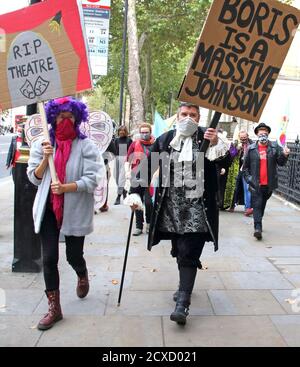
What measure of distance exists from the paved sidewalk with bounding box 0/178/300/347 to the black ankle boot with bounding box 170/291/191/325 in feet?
0.25

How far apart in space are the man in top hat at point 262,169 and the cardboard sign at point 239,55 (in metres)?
3.69

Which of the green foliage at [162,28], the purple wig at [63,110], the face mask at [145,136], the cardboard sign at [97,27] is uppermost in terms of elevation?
the green foliage at [162,28]

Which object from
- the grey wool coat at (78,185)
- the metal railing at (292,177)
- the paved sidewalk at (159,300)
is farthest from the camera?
the metal railing at (292,177)

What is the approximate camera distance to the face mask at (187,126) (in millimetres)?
4082

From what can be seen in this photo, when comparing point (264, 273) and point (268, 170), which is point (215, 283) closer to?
point (264, 273)

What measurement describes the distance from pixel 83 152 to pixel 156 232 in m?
0.93

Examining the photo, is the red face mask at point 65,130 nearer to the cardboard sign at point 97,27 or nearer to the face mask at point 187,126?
the face mask at point 187,126

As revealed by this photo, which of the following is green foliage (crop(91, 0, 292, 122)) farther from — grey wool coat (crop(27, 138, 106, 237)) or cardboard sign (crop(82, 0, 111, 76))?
grey wool coat (crop(27, 138, 106, 237))

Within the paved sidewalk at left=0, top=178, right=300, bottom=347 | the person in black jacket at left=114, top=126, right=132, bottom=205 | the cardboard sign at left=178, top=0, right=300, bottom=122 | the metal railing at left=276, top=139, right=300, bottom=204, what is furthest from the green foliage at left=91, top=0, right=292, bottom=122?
the cardboard sign at left=178, top=0, right=300, bottom=122

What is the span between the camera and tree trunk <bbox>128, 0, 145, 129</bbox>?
779 inches

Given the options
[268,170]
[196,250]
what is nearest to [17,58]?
[196,250]

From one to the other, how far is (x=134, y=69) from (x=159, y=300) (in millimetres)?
16528

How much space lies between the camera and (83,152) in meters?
4.07

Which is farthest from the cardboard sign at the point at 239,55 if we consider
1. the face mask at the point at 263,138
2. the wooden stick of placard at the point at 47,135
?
the face mask at the point at 263,138
